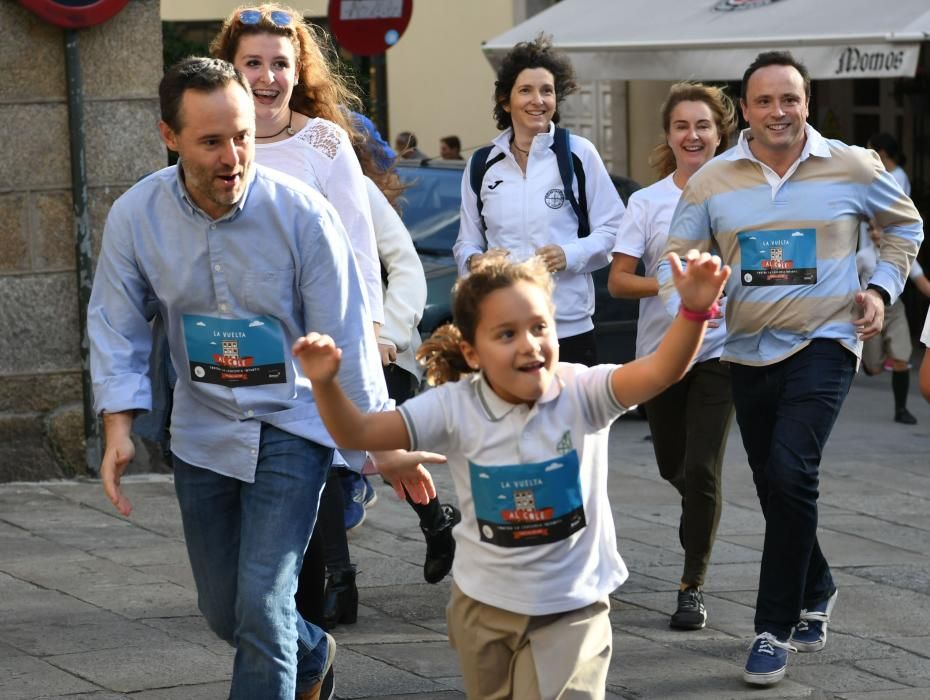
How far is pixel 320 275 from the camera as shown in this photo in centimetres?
425

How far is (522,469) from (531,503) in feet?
0.25

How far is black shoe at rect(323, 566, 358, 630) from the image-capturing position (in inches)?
231

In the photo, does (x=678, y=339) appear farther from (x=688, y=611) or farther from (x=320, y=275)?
(x=688, y=611)

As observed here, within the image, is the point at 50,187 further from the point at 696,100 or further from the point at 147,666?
the point at 147,666

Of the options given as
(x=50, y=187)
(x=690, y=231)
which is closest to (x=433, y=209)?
(x=50, y=187)

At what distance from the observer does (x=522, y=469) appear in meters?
3.84

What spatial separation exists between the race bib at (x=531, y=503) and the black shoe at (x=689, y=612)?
2210mm

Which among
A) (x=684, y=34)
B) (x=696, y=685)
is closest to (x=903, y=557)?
(x=696, y=685)

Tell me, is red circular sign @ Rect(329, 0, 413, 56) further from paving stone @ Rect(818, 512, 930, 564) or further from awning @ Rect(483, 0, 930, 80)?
paving stone @ Rect(818, 512, 930, 564)

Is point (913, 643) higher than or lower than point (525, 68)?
lower

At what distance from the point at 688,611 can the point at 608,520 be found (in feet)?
6.77

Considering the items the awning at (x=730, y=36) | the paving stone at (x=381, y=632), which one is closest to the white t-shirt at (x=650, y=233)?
the paving stone at (x=381, y=632)

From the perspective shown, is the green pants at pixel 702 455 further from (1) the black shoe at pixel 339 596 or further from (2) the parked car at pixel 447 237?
(2) the parked car at pixel 447 237

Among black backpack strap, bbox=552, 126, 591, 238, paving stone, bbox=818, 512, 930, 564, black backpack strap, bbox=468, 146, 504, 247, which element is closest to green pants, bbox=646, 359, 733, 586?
black backpack strap, bbox=552, 126, 591, 238
